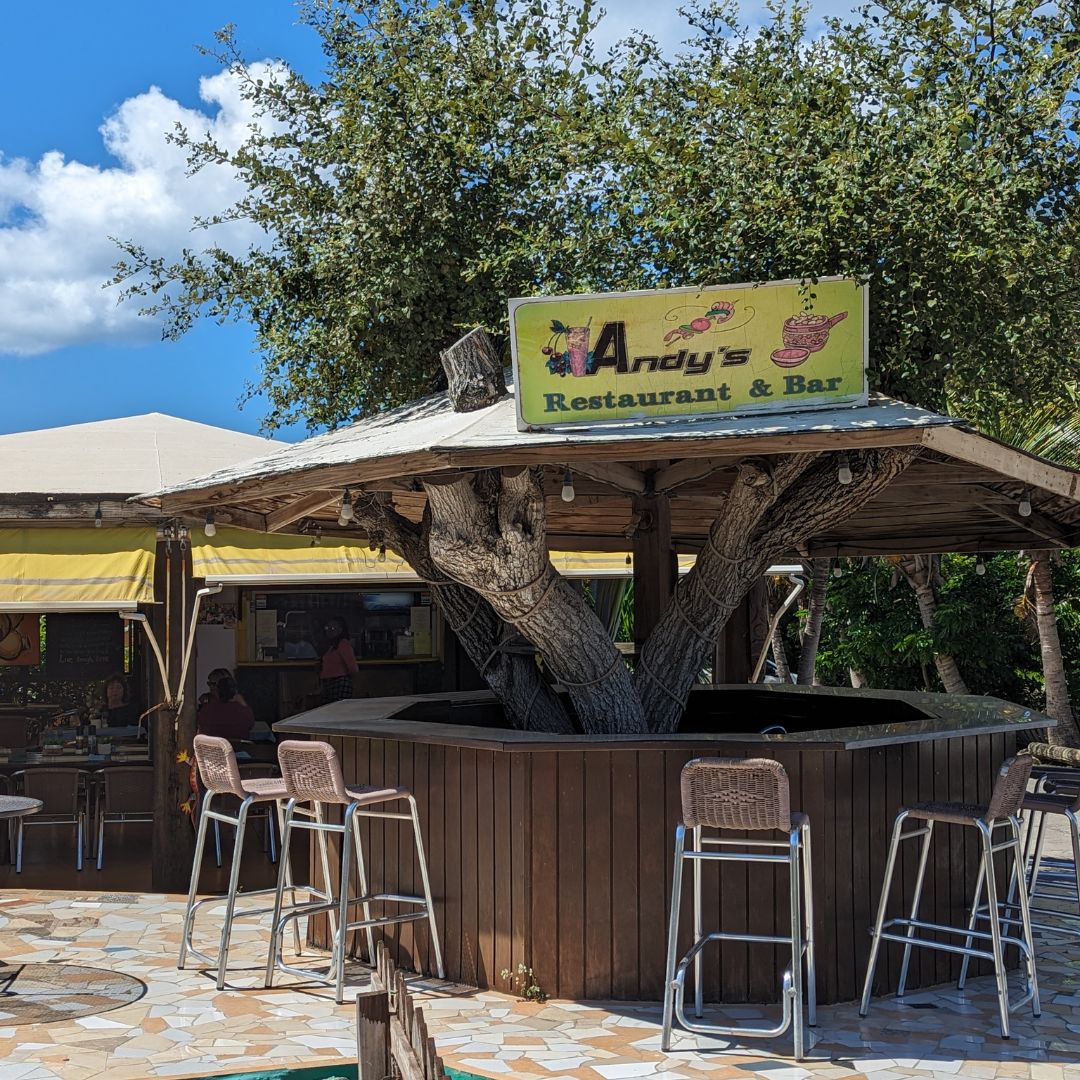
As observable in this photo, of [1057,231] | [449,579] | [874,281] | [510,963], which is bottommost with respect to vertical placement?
[510,963]

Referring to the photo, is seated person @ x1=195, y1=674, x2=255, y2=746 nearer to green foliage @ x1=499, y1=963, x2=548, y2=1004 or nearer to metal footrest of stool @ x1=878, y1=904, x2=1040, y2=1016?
green foliage @ x1=499, y1=963, x2=548, y2=1004

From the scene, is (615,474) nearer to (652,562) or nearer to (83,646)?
(652,562)

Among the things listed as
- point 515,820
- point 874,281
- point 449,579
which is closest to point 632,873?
point 515,820

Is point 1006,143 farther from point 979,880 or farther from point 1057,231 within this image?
point 979,880

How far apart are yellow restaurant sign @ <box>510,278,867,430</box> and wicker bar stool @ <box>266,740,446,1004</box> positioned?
2.00 m

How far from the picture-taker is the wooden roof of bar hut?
5.68 meters

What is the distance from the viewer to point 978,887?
6.45 m

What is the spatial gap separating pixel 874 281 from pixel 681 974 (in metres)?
3.60

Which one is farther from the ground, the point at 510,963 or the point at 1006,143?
the point at 1006,143

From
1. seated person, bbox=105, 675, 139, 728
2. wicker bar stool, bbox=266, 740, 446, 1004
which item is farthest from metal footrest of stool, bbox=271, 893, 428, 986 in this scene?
seated person, bbox=105, 675, 139, 728

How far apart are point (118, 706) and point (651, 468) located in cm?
707

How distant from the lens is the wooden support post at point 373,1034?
11.1 ft

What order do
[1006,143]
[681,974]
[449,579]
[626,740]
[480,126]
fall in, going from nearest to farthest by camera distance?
1. [681,974]
2. [626,740]
3. [1006,143]
4. [449,579]
5. [480,126]

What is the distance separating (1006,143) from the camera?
23.4 ft
